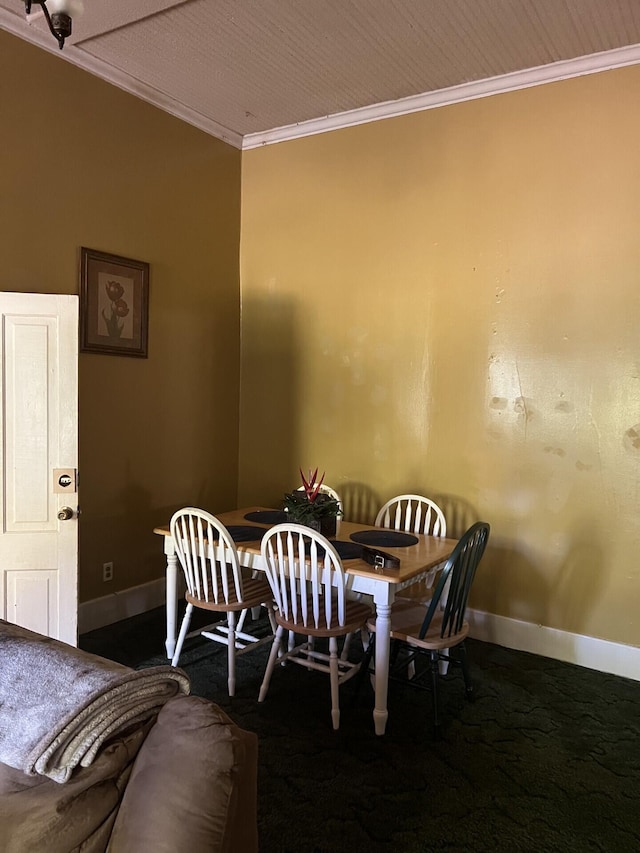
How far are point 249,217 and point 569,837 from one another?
158 inches

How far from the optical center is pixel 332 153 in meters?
4.20

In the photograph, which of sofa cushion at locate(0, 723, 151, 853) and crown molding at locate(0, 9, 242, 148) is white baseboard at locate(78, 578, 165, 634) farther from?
crown molding at locate(0, 9, 242, 148)

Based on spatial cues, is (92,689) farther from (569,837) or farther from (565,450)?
(565,450)

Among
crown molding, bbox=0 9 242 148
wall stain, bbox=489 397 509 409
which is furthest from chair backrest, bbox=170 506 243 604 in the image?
crown molding, bbox=0 9 242 148

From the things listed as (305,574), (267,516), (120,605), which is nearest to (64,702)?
(305,574)

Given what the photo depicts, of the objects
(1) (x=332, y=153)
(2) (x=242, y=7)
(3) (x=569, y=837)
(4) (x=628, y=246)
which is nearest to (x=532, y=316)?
(4) (x=628, y=246)

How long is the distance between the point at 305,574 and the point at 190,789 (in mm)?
1655

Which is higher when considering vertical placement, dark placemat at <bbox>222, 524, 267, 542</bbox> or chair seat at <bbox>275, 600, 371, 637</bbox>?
dark placemat at <bbox>222, 524, 267, 542</bbox>

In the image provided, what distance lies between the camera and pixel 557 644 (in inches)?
138

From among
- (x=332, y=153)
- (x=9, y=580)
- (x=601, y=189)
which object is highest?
(x=332, y=153)

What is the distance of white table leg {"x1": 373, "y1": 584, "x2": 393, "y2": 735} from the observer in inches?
104

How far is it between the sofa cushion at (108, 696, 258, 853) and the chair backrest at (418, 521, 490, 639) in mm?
1558

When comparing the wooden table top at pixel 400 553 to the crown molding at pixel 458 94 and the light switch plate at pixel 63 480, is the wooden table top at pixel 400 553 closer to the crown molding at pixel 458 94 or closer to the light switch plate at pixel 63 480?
the light switch plate at pixel 63 480

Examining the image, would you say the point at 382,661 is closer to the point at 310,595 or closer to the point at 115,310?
the point at 310,595
